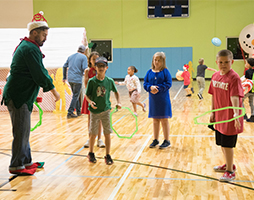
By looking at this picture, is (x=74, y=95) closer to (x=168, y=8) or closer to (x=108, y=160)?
(x=108, y=160)

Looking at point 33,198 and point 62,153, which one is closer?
point 33,198

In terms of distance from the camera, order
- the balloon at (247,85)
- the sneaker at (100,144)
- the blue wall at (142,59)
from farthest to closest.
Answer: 1. the blue wall at (142,59)
2. the balloon at (247,85)
3. the sneaker at (100,144)

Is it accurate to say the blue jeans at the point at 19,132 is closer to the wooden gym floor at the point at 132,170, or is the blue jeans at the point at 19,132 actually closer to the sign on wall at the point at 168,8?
the wooden gym floor at the point at 132,170

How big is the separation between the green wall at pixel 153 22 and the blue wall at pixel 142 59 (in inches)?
13.5

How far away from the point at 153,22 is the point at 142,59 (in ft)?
8.53

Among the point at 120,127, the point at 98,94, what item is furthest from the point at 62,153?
the point at 120,127

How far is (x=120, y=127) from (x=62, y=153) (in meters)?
2.30

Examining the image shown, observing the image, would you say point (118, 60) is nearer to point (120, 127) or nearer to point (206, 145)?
point (120, 127)

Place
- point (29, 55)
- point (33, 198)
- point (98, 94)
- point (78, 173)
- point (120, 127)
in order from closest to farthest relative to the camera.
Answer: point (33, 198) → point (29, 55) → point (78, 173) → point (98, 94) → point (120, 127)

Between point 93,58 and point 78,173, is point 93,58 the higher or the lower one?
the higher one

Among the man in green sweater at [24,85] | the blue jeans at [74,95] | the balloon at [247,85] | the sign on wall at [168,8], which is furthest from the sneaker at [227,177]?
the sign on wall at [168,8]

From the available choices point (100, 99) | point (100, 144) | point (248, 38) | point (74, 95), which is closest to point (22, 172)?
point (100, 99)

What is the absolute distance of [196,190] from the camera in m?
3.46

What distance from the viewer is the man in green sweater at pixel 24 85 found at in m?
3.82
